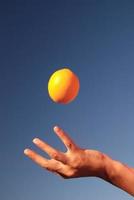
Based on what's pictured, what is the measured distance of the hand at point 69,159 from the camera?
4.40 meters

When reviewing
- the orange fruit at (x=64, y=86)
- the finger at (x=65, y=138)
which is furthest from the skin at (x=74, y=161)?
the orange fruit at (x=64, y=86)

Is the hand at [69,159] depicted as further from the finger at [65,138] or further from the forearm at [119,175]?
the forearm at [119,175]

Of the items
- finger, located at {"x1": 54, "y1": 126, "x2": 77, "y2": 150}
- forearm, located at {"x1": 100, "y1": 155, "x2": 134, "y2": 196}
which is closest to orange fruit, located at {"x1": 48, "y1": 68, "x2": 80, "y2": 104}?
forearm, located at {"x1": 100, "y1": 155, "x2": 134, "y2": 196}

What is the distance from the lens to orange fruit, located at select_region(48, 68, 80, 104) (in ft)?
23.5

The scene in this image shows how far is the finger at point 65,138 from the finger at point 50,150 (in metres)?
0.12

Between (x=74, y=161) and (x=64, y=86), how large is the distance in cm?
291

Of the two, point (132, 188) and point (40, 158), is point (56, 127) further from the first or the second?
point (132, 188)

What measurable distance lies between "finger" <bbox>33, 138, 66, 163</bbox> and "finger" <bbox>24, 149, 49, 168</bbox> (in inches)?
4.0

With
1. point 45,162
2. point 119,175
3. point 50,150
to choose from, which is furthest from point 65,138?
point 119,175

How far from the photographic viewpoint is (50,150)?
4465mm

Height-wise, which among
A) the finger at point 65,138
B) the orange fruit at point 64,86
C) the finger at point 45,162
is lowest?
the finger at point 45,162

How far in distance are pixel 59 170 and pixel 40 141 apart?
37 cm

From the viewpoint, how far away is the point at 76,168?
4.42 metres

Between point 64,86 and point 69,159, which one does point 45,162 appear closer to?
point 69,159
